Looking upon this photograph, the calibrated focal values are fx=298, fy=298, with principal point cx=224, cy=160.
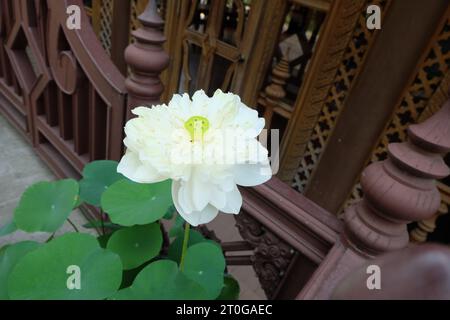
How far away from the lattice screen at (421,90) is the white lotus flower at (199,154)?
3.94 ft

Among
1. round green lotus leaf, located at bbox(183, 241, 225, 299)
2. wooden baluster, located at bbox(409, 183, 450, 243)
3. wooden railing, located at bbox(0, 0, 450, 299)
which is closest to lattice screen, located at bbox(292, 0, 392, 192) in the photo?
wooden railing, located at bbox(0, 0, 450, 299)

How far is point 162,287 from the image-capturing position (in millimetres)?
636

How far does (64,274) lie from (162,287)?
215mm

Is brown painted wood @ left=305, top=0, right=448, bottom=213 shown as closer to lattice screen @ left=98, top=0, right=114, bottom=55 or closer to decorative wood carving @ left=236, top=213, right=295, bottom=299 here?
decorative wood carving @ left=236, top=213, right=295, bottom=299

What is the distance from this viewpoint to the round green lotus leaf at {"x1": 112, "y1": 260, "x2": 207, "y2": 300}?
2.06ft

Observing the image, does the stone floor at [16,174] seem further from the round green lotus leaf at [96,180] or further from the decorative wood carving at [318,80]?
the decorative wood carving at [318,80]

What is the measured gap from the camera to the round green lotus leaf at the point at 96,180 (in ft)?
3.05

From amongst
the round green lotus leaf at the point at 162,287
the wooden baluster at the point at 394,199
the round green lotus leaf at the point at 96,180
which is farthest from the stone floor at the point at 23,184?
the wooden baluster at the point at 394,199

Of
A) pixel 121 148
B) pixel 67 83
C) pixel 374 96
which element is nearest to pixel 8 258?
pixel 121 148

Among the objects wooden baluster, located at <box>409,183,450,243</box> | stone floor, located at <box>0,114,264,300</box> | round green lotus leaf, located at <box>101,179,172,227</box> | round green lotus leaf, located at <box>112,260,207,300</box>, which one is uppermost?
round green lotus leaf, located at <box>101,179,172,227</box>

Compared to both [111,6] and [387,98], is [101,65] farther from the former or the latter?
[111,6]

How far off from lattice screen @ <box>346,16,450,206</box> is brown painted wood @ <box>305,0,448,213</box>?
0.11 ft

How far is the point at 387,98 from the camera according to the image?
1428 mm

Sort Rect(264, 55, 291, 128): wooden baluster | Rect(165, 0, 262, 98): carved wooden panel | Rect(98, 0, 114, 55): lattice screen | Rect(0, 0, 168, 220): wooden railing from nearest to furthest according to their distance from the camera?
Rect(0, 0, 168, 220): wooden railing
Rect(264, 55, 291, 128): wooden baluster
Rect(165, 0, 262, 98): carved wooden panel
Rect(98, 0, 114, 55): lattice screen
